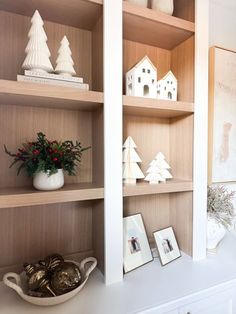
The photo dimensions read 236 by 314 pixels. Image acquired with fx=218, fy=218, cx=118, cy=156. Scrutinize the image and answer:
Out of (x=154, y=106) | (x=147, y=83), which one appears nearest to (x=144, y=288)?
(x=154, y=106)

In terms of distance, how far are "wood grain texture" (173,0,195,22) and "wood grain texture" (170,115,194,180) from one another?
21.6 inches

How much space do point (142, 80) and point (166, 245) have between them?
2.94 ft

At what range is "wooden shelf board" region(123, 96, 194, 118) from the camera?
103 cm

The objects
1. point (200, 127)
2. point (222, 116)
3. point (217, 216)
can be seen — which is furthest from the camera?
point (222, 116)

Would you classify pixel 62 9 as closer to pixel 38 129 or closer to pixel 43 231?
pixel 38 129

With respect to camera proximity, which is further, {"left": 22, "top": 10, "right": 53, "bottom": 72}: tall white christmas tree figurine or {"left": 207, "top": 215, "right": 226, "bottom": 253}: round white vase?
{"left": 207, "top": 215, "right": 226, "bottom": 253}: round white vase

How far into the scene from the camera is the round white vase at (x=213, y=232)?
1.25 m

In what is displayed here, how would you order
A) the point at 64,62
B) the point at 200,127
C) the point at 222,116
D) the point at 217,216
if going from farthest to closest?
the point at 222,116 → the point at 217,216 → the point at 200,127 → the point at 64,62

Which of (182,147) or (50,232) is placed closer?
(50,232)

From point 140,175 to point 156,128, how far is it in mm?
356

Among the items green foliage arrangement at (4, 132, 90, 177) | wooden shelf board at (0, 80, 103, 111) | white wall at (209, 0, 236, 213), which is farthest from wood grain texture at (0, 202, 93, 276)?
white wall at (209, 0, 236, 213)

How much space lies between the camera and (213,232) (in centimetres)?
125

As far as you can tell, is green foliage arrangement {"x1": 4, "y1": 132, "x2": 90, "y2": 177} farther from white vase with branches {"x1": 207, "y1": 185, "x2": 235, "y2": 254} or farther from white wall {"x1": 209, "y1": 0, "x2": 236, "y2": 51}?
white wall {"x1": 209, "y1": 0, "x2": 236, "y2": 51}

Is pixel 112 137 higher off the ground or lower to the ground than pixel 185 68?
lower
